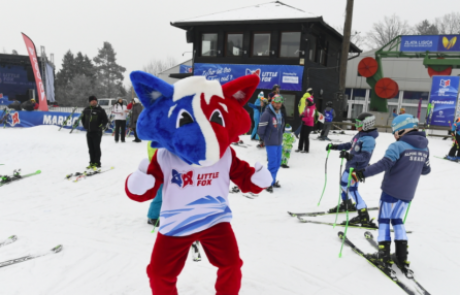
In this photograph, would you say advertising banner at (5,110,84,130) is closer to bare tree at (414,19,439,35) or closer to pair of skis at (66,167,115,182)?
pair of skis at (66,167,115,182)

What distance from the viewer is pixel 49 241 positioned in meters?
3.85

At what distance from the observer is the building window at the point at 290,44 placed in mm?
14711

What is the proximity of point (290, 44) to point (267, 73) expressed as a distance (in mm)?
1849

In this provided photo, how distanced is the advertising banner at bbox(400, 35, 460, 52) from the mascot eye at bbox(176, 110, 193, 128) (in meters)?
19.3

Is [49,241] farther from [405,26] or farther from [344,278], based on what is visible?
[405,26]

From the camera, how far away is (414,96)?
2395 cm

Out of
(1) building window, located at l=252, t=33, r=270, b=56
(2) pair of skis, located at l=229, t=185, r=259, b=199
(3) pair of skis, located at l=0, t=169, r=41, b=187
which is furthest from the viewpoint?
(1) building window, located at l=252, t=33, r=270, b=56

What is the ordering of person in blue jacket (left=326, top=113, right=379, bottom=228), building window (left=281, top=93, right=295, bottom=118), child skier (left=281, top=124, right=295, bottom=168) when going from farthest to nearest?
building window (left=281, top=93, right=295, bottom=118) < child skier (left=281, top=124, right=295, bottom=168) < person in blue jacket (left=326, top=113, right=379, bottom=228)

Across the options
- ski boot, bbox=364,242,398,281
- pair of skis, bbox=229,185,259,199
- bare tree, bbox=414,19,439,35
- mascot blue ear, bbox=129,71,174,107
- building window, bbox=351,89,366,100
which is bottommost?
pair of skis, bbox=229,185,259,199

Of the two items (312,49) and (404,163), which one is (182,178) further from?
(312,49)

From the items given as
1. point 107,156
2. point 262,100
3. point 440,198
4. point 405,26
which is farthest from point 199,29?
point 405,26

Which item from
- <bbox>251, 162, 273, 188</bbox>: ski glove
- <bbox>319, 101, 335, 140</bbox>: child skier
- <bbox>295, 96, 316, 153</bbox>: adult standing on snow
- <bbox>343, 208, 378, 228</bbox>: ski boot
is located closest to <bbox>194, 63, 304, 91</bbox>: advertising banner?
<bbox>319, 101, 335, 140</bbox>: child skier

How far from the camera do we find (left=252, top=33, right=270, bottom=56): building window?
15.3 m

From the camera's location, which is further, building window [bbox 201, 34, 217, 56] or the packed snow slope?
building window [bbox 201, 34, 217, 56]
